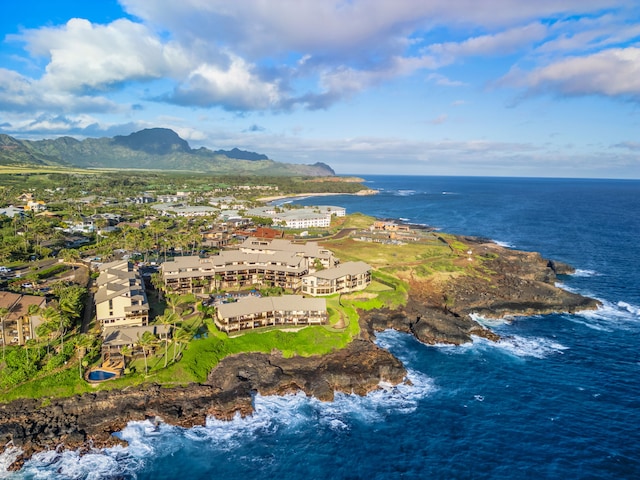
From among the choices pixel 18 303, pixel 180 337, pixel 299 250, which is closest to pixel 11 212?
pixel 18 303

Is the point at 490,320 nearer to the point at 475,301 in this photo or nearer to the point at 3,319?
the point at 475,301

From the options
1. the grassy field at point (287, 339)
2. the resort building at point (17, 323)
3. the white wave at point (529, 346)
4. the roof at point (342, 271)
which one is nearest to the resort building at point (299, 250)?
the roof at point (342, 271)

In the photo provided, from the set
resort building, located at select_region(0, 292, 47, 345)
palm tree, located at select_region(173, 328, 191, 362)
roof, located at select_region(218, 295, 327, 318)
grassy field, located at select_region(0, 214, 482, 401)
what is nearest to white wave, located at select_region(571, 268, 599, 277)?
grassy field, located at select_region(0, 214, 482, 401)

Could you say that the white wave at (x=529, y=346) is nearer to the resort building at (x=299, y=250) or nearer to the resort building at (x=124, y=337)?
the resort building at (x=299, y=250)

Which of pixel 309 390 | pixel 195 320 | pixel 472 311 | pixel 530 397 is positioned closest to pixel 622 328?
pixel 472 311

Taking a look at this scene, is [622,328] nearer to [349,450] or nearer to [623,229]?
[349,450]
